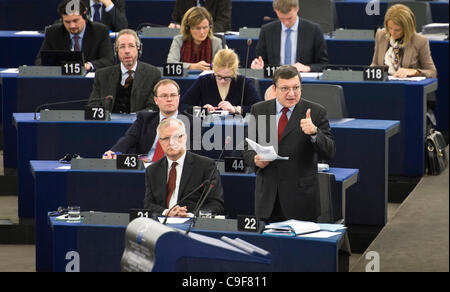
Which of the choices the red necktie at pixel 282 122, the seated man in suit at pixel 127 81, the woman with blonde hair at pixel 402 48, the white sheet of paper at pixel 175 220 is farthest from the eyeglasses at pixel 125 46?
the white sheet of paper at pixel 175 220

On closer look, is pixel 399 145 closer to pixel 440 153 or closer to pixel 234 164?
pixel 440 153

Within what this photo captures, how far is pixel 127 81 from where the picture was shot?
6.09 metres

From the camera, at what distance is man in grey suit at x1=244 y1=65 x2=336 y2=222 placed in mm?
4465

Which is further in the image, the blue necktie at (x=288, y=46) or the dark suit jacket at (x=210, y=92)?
the blue necktie at (x=288, y=46)

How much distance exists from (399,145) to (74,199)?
223 centimetres

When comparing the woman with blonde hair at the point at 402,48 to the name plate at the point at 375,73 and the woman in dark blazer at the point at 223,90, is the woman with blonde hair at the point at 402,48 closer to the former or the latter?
the name plate at the point at 375,73

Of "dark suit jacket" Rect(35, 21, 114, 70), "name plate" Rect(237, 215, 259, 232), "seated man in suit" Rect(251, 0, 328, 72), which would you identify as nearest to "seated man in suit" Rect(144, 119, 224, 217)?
"name plate" Rect(237, 215, 259, 232)

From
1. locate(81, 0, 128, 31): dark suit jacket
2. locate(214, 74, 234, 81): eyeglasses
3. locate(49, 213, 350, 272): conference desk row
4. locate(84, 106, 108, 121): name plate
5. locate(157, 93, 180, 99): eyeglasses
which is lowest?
locate(49, 213, 350, 272): conference desk row

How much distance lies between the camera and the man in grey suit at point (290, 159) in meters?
4.46

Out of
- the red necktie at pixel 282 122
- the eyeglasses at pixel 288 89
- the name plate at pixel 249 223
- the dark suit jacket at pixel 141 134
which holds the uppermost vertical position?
the eyeglasses at pixel 288 89

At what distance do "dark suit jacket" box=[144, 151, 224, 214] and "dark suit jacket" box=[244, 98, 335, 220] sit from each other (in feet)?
0.71

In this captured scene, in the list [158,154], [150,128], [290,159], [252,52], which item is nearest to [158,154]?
[158,154]

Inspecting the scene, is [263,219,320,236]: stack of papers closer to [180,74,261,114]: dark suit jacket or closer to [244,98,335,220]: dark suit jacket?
[244,98,335,220]: dark suit jacket

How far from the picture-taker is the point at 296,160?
14.7ft
